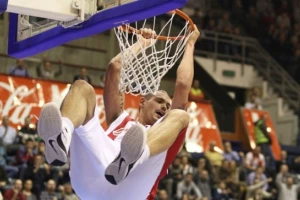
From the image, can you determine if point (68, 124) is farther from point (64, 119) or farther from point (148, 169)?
point (148, 169)

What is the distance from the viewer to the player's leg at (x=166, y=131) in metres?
6.48

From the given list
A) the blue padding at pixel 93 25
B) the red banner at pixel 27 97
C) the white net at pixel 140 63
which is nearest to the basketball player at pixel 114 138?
the white net at pixel 140 63

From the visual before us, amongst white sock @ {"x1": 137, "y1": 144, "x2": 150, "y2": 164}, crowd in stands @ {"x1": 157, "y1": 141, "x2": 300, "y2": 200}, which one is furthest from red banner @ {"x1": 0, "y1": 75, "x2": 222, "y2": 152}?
white sock @ {"x1": 137, "y1": 144, "x2": 150, "y2": 164}

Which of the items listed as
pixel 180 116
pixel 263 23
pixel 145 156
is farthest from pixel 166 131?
pixel 263 23

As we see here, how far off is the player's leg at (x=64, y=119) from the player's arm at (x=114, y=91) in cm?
90

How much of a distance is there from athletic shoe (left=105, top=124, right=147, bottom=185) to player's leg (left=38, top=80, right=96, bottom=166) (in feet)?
1.18

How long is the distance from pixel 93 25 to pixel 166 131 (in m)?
1.02

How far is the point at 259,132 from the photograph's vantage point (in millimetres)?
18594

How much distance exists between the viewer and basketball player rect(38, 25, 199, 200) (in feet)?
20.1

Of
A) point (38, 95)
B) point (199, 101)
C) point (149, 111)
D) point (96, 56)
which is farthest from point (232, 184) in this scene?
point (149, 111)

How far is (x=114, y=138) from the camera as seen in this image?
7.04 meters

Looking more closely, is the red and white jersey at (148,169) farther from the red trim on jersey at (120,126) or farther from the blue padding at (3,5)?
the blue padding at (3,5)

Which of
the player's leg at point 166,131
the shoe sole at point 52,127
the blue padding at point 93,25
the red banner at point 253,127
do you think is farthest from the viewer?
the red banner at point 253,127

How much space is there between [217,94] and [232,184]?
15.2ft
